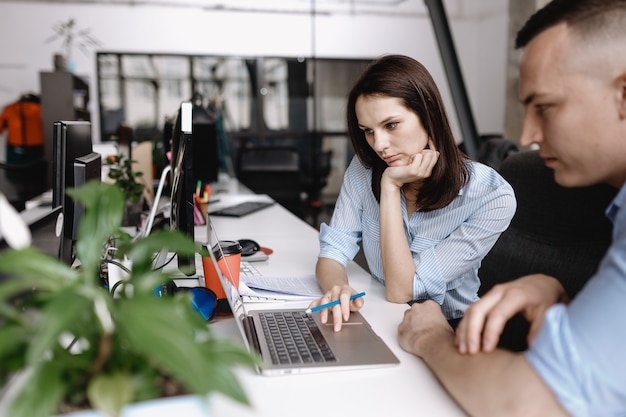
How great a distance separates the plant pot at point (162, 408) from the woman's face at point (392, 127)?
108cm

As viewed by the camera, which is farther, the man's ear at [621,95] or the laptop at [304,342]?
the laptop at [304,342]

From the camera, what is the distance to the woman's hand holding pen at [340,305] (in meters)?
1.13

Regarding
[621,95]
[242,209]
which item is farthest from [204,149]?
[621,95]

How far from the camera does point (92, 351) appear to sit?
55cm

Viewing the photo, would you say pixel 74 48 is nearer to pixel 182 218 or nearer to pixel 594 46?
pixel 182 218

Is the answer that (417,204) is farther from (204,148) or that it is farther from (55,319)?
(204,148)

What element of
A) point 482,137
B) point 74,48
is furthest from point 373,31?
point 74,48

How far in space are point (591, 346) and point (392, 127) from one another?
97 centimetres

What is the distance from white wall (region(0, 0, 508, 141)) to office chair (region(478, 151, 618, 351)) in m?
4.01

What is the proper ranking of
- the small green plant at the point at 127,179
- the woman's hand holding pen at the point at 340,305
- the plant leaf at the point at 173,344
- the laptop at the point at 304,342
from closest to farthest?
1. the plant leaf at the point at 173,344
2. the laptop at the point at 304,342
3. the woman's hand holding pen at the point at 340,305
4. the small green plant at the point at 127,179

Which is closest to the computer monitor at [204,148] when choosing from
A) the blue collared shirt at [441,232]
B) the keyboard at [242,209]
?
the keyboard at [242,209]

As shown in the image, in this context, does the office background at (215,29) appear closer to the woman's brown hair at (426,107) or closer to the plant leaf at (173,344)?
the woman's brown hair at (426,107)

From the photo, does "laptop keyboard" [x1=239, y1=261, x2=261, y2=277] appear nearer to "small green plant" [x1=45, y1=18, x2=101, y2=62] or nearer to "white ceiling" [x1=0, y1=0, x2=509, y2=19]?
"white ceiling" [x1=0, y1=0, x2=509, y2=19]

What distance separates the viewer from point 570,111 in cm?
82
